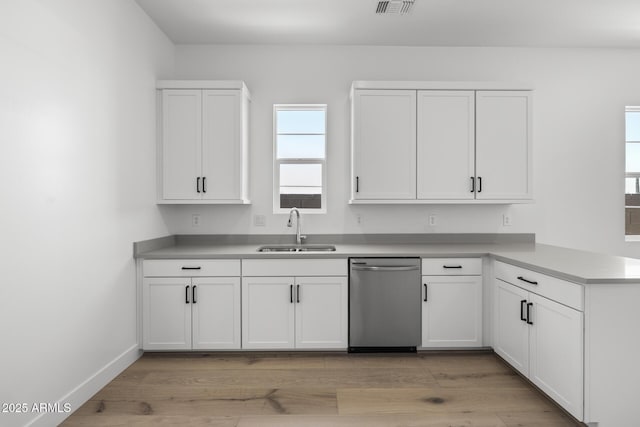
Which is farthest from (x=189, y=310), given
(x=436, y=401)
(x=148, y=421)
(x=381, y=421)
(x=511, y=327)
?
(x=511, y=327)

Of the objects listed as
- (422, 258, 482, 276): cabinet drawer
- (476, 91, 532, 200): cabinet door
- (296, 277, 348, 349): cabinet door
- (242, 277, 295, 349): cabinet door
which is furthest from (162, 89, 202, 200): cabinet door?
(476, 91, 532, 200): cabinet door

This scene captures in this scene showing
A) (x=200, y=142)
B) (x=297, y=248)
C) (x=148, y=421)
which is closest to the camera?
(x=148, y=421)

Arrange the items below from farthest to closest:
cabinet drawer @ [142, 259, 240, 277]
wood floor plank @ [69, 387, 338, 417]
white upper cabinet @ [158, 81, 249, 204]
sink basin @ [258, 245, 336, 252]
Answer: sink basin @ [258, 245, 336, 252] → white upper cabinet @ [158, 81, 249, 204] → cabinet drawer @ [142, 259, 240, 277] → wood floor plank @ [69, 387, 338, 417]

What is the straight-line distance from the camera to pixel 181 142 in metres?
3.46

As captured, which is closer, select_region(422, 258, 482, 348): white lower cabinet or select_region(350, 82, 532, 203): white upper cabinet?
select_region(422, 258, 482, 348): white lower cabinet

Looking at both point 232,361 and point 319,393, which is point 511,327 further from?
point 232,361

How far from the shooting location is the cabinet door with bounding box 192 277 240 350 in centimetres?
318

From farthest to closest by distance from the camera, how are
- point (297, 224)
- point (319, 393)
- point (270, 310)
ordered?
1. point (297, 224)
2. point (270, 310)
3. point (319, 393)

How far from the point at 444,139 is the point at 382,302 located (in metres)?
1.53

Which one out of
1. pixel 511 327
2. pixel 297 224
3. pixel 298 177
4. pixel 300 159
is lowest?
pixel 511 327

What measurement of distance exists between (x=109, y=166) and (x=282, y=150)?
1.63m

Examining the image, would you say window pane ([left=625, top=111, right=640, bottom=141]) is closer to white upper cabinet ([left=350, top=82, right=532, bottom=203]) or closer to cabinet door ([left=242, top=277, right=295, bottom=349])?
white upper cabinet ([left=350, top=82, right=532, bottom=203])

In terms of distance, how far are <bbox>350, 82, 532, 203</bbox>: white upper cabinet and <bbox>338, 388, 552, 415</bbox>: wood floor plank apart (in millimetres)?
1574

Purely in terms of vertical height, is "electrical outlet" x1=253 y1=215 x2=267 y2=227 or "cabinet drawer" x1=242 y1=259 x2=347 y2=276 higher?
"electrical outlet" x1=253 y1=215 x2=267 y2=227
